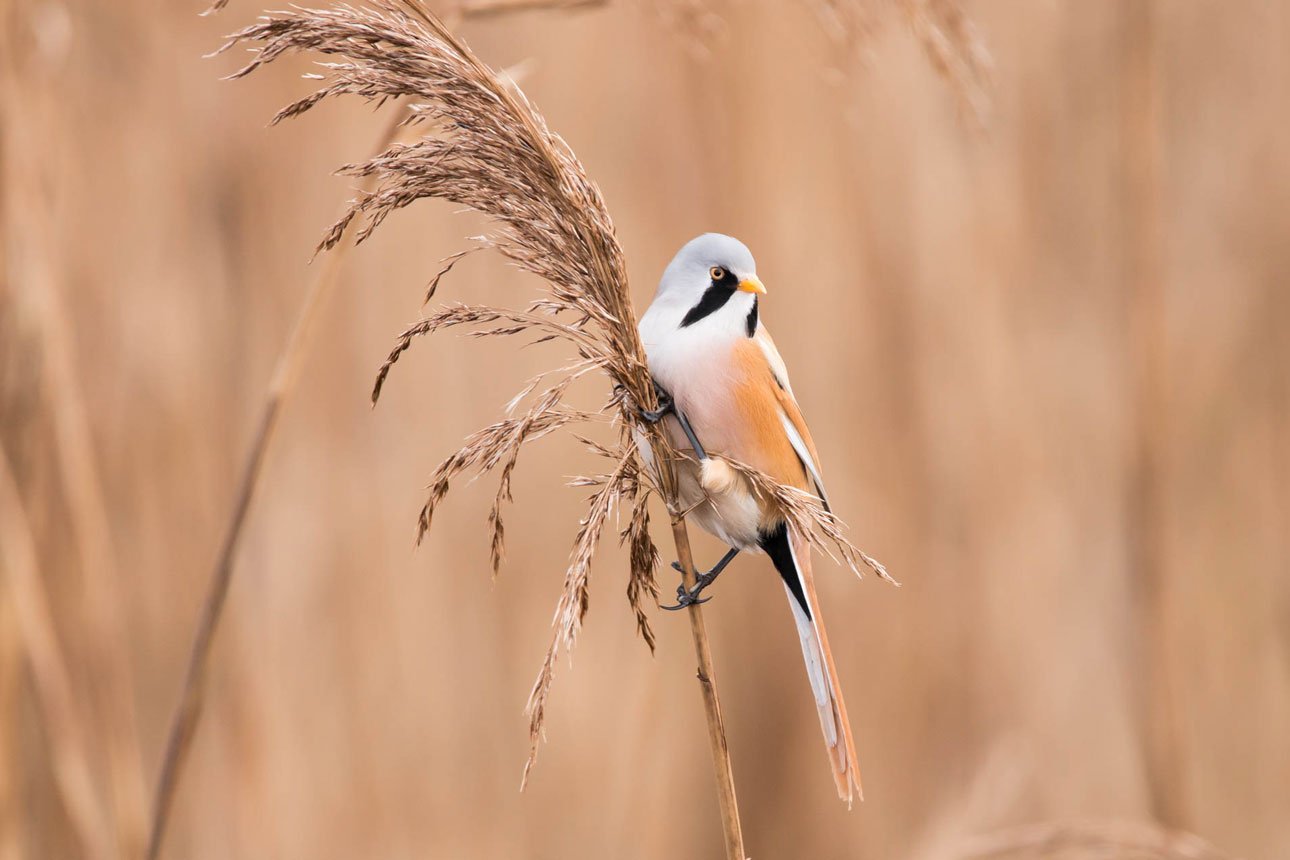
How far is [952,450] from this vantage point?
284cm

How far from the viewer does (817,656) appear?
1069 millimetres

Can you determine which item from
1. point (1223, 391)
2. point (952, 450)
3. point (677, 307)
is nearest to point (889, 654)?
point (952, 450)

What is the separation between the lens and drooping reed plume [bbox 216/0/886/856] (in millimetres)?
1008

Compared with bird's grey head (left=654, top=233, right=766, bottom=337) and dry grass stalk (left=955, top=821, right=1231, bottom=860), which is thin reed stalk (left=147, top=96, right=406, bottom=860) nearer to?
bird's grey head (left=654, top=233, right=766, bottom=337)

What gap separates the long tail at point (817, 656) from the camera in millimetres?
964

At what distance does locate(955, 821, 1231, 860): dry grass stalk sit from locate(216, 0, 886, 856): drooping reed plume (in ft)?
1.62

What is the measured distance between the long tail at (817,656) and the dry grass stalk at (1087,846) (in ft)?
0.93

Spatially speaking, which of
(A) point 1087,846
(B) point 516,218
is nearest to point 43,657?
(B) point 516,218

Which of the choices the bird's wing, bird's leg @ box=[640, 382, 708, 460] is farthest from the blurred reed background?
bird's leg @ box=[640, 382, 708, 460]

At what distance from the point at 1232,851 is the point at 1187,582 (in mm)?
704

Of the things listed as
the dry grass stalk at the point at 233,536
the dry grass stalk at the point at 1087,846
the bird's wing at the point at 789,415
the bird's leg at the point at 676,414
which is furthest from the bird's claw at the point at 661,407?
the dry grass stalk at the point at 1087,846

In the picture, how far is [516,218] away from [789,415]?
0.40 m

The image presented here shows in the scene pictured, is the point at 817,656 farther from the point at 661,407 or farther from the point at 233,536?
the point at 233,536

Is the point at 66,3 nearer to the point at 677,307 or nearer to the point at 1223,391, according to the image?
the point at 677,307
